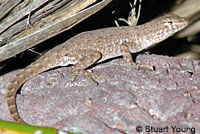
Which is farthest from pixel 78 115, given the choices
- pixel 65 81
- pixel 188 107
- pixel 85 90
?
pixel 188 107

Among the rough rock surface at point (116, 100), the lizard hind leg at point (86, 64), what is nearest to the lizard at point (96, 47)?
the lizard hind leg at point (86, 64)

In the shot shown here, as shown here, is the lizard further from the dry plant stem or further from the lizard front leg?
the dry plant stem

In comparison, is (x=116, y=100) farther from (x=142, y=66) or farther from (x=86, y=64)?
(x=86, y=64)

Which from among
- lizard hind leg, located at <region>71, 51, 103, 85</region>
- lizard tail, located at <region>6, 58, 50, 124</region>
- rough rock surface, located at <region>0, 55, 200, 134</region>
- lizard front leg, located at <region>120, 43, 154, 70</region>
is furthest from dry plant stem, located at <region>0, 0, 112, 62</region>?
lizard front leg, located at <region>120, 43, 154, 70</region>

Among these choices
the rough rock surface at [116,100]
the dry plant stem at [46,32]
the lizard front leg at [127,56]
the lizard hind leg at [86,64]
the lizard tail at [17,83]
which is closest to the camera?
the rough rock surface at [116,100]

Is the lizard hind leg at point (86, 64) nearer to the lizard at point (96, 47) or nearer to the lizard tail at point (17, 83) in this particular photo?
the lizard at point (96, 47)

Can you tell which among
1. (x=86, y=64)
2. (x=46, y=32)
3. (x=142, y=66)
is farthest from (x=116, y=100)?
(x=46, y=32)
